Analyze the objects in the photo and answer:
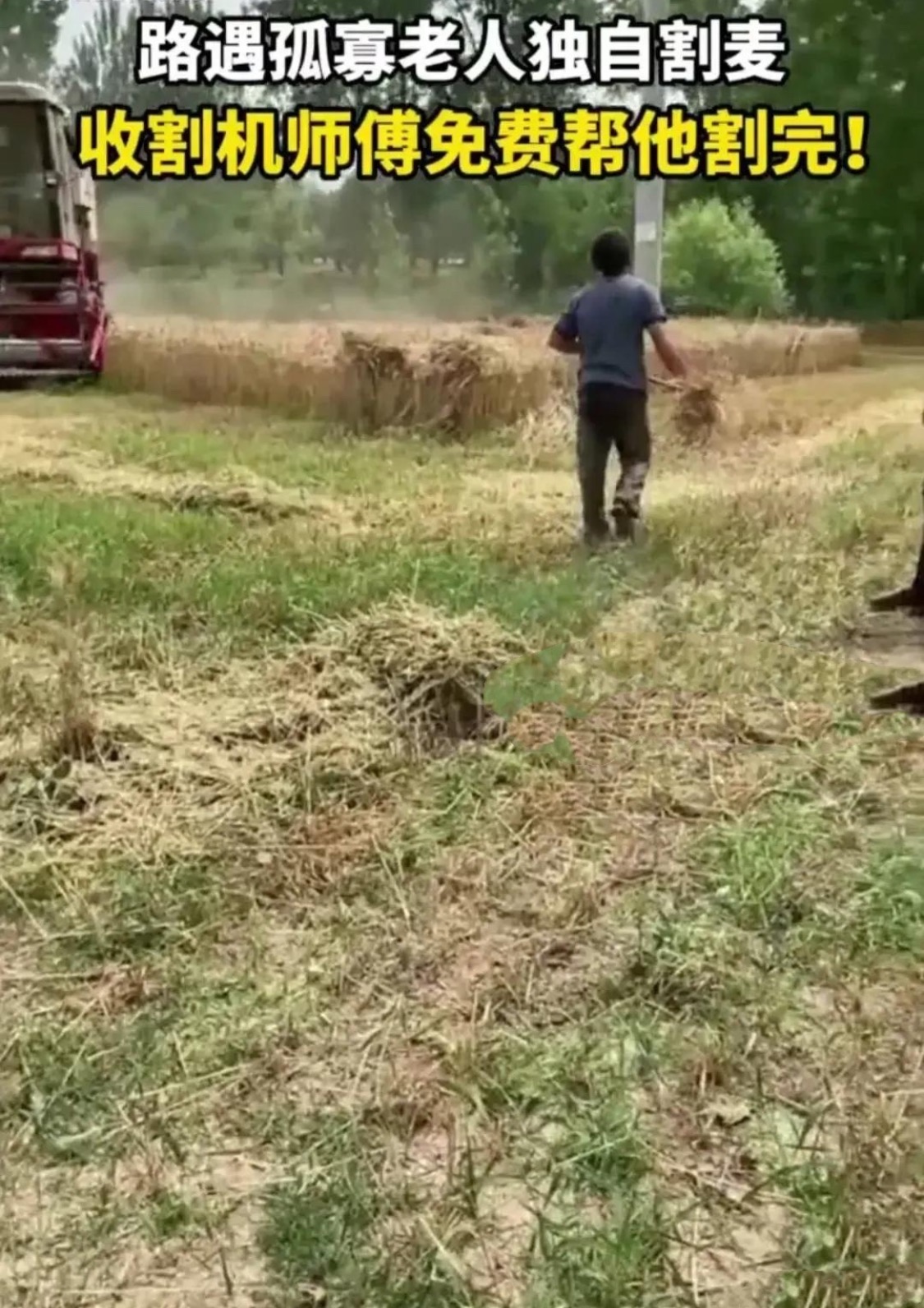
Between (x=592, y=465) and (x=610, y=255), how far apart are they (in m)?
0.72

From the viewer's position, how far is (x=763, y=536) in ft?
18.5

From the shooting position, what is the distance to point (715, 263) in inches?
786

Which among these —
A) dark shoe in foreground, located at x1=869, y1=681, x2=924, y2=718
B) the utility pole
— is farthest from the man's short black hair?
dark shoe in foreground, located at x1=869, y1=681, x2=924, y2=718

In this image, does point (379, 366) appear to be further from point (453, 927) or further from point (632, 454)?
point (453, 927)

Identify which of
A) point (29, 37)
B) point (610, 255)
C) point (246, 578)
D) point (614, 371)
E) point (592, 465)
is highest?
point (29, 37)

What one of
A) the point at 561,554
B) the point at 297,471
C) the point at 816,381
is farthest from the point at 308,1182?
the point at 816,381

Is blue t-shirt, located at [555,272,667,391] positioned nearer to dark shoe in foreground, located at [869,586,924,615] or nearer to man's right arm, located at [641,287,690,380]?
man's right arm, located at [641,287,690,380]

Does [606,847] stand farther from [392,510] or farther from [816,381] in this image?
[816,381]

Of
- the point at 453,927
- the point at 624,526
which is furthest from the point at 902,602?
the point at 453,927

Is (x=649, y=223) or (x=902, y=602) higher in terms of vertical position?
(x=649, y=223)

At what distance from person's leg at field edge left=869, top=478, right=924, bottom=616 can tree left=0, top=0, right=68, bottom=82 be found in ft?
25.1

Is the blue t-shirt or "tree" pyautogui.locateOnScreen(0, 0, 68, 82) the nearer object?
the blue t-shirt

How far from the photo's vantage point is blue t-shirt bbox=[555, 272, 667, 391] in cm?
537

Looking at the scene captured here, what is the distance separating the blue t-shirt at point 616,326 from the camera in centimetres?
537
